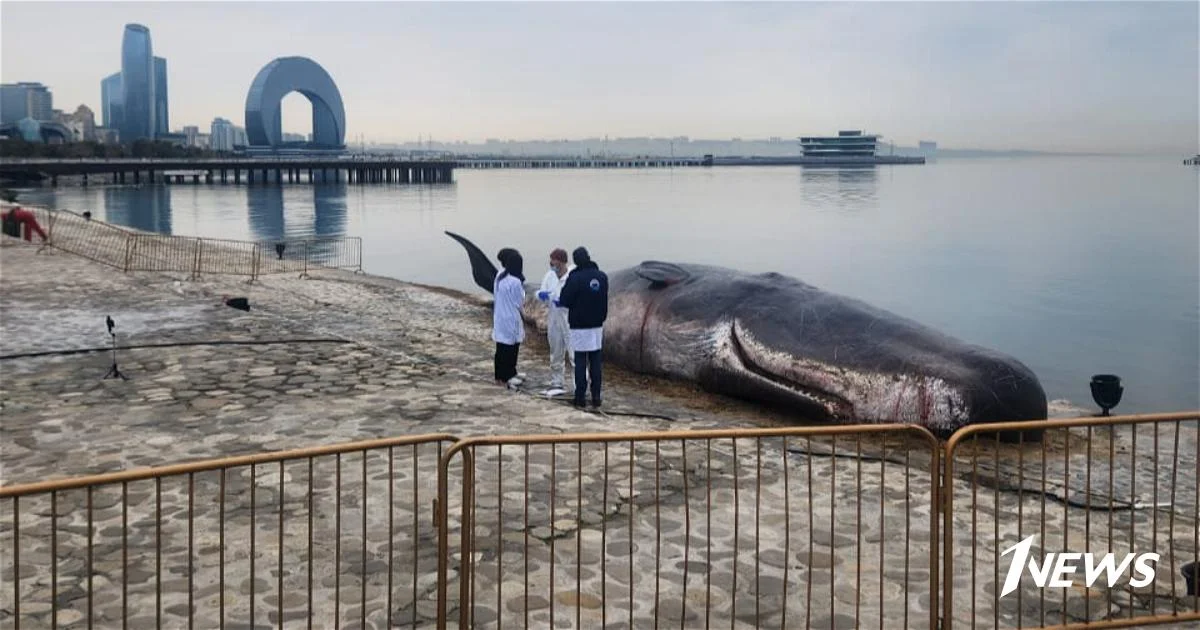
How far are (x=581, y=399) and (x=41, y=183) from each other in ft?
384

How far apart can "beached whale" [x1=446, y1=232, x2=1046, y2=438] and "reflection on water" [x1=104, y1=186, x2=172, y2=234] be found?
54402 millimetres

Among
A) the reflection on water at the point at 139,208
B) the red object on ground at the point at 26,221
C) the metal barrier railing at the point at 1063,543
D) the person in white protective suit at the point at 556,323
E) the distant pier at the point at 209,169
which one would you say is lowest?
the metal barrier railing at the point at 1063,543

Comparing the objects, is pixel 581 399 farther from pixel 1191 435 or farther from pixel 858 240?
pixel 858 240

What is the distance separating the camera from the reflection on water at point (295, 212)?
66500 mm

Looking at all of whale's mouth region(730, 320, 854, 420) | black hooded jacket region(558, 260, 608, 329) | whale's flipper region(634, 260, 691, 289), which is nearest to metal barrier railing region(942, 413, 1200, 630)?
whale's mouth region(730, 320, 854, 420)

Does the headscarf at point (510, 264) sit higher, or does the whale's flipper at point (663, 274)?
the headscarf at point (510, 264)

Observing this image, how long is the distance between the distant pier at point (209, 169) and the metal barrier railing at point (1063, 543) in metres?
112

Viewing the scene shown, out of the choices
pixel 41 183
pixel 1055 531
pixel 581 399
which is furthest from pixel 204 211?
pixel 1055 531

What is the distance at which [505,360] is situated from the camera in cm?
1317

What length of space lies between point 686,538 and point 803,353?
20.4 ft

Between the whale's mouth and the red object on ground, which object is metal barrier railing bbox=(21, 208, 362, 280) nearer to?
the red object on ground

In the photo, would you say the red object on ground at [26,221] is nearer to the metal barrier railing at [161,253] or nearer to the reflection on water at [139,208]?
the metal barrier railing at [161,253]

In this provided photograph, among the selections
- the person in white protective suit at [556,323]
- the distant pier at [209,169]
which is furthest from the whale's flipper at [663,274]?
the distant pier at [209,169]

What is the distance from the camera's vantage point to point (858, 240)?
63.4m
